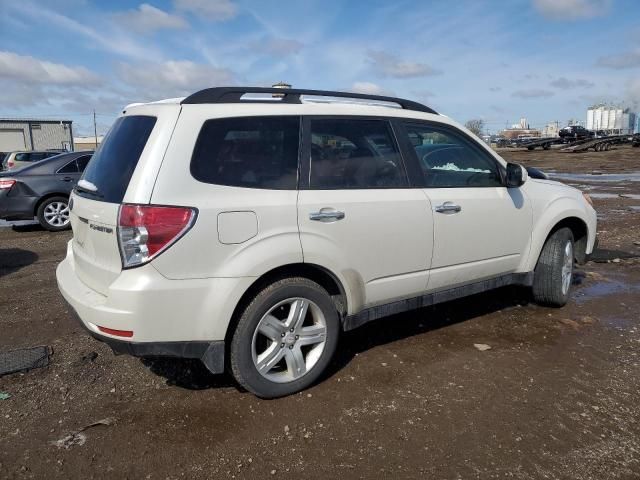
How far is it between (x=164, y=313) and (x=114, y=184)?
0.84 m

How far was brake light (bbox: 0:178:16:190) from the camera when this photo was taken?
32.5ft

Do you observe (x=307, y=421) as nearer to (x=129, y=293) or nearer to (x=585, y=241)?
(x=129, y=293)

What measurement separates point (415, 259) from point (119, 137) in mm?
2194

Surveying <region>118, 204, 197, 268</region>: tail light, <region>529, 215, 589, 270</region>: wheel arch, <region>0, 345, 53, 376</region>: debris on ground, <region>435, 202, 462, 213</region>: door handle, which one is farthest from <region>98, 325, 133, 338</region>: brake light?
<region>529, 215, 589, 270</region>: wheel arch

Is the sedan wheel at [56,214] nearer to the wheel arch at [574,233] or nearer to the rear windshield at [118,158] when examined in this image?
the rear windshield at [118,158]

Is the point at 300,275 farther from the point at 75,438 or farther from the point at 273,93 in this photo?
the point at 75,438

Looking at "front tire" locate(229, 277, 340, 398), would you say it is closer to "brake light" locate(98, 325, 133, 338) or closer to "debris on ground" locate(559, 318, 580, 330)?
"brake light" locate(98, 325, 133, 338)

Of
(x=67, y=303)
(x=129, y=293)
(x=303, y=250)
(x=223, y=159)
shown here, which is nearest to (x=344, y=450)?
(x=303, y=250)

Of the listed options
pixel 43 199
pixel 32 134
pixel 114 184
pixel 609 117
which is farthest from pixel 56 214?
pixel 609 117

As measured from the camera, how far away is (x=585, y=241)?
558 cm

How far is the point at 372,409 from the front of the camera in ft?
11.3

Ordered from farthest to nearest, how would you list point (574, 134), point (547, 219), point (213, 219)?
point (574, 134) → point (547, 219) → point (213, 219)

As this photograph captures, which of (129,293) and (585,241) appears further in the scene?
(585,241)

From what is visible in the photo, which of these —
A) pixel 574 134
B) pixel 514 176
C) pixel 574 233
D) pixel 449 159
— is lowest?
pixel 574 233
